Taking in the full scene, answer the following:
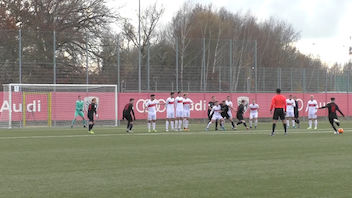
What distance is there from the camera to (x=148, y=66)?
135 ft

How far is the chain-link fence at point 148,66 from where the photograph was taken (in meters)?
37.6

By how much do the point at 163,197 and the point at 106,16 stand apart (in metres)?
43.2

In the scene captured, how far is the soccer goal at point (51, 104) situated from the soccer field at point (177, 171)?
18.2 metres

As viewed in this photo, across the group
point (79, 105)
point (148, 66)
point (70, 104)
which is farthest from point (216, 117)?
point (148, 66)

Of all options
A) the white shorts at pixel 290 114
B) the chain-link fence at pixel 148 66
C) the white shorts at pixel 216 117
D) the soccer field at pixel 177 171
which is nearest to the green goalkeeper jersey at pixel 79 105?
the chain-link fence at pixel 148 66

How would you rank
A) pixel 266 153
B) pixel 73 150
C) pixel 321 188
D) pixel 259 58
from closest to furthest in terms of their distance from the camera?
pixel 321 188
pixel 266 153
pixel 73 150
pixel 259 58

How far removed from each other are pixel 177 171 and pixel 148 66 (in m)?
30.0

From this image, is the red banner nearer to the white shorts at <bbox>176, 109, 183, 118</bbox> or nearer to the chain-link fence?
the chain-link fence

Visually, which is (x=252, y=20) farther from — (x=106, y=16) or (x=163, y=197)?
(x=163, y=197)

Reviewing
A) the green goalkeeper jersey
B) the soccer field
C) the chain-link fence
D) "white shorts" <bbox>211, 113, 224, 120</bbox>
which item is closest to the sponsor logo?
the chain-link fence

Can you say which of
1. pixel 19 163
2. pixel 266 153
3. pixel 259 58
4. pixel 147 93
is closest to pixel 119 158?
pixel 19 163

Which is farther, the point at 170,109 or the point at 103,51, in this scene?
the point at 103,51

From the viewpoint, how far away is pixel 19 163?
13266 millimetres

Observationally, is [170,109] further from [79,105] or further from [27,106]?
[27,106]
